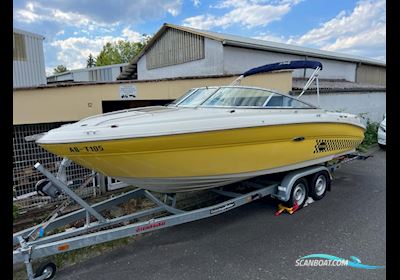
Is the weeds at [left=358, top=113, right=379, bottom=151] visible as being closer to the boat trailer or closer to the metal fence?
the boat trailer

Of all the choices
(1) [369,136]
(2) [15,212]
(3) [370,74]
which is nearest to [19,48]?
(2) [15,212]

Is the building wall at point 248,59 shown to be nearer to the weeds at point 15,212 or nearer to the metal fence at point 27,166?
the metal fence at point 27,166

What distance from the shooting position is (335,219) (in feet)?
13.4

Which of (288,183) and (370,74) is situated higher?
(370,74)

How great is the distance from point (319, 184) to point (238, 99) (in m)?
2.24

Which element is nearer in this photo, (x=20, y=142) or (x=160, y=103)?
(x=20, y=142)

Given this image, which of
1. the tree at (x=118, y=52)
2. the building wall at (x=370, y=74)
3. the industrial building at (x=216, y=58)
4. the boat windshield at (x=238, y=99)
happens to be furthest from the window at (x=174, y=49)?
the tree at (x=118, y=52)

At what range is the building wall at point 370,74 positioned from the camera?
671 inches

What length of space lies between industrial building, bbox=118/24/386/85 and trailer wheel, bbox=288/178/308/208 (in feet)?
22.2

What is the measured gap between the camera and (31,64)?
13.8m

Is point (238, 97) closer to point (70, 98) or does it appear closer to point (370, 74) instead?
point (70, 98)
